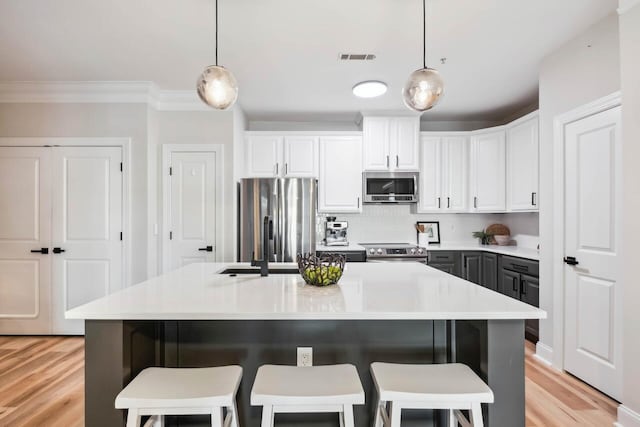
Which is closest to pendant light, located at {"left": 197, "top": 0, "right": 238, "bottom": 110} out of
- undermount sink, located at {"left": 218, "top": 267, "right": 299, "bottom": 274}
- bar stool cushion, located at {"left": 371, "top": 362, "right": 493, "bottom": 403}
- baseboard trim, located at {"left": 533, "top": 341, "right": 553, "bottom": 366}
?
undermount sink, located at {"left": 218, "top": 267, "right": 299, "bottom": 274}

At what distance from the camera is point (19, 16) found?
2.36 meters

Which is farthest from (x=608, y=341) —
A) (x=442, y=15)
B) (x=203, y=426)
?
(x=203, y=426)

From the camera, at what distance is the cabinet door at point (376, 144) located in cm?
438

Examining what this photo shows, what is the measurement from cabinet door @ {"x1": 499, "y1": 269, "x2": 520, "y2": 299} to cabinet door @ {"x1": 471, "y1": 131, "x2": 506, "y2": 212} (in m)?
0.84

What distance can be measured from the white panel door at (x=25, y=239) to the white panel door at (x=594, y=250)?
15.6 feet

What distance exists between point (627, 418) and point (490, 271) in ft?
6.98

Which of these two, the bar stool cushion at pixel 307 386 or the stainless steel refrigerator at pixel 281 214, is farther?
the stainless steel refrigerator at pixel 281 214

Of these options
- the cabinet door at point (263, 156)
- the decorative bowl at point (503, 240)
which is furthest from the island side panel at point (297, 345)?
the decorative bowl at point (503, 240)

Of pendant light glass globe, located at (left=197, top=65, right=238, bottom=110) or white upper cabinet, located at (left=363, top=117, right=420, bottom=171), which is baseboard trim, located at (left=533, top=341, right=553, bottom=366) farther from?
pendant light glass globe, located at (left=197, top=65, right=238, bottom=110)

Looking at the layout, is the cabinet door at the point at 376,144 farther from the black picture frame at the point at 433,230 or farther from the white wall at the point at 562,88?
the white wall at the point at 562,88

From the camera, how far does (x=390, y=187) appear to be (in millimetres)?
4426

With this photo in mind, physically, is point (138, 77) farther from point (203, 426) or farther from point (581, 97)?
point (581, 97)

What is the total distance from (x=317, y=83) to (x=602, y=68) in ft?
7.41

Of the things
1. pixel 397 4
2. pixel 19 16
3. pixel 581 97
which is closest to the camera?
pixel 397 4
